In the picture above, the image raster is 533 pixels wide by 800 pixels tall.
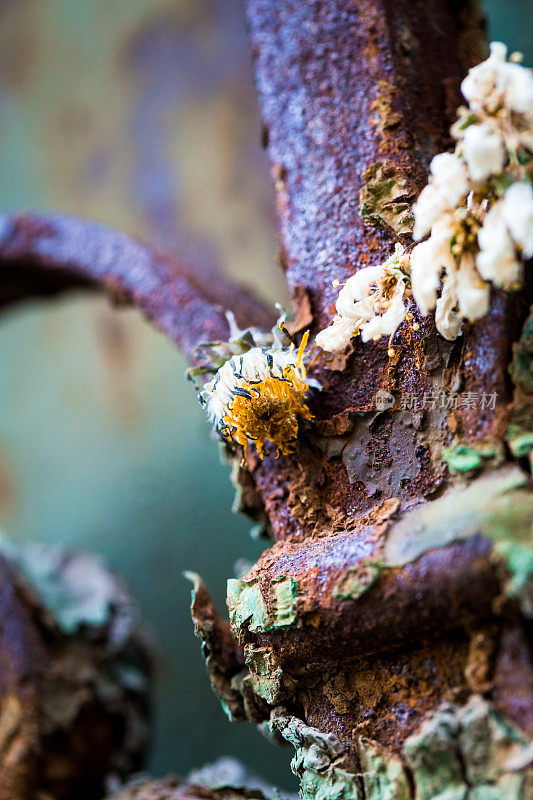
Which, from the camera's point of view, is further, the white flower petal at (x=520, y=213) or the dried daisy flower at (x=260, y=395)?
the dried daisy flower at (x=260, y=395)

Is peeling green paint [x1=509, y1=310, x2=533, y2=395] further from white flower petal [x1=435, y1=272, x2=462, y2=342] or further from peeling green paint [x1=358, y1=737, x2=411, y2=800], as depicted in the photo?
peeling green paint [x1=358, y1=737, x2=411, y2=800]

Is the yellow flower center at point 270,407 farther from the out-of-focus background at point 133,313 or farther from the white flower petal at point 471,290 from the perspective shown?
the out-of-focus background at point 133,313

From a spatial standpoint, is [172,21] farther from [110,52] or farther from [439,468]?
[439,468]

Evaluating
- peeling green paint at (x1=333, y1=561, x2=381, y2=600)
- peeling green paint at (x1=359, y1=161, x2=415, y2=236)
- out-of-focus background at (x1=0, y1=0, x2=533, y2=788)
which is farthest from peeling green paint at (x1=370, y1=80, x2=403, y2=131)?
out-of-focus background at (x1=0, y1=0, x2=533, y2=788)

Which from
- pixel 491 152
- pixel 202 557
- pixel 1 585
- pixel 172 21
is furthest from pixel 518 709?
pixel 172 21

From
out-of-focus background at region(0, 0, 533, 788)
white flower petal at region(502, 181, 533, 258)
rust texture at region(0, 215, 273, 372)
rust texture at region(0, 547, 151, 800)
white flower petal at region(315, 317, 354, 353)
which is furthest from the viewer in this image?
out-of-focus background at region(0, 0, 533, 788)

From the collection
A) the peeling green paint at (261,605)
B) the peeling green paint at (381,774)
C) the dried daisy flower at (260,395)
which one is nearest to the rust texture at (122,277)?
the dried daisy flower at (260,395)

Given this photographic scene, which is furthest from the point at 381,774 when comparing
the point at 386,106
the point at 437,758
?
the point at 386,106
